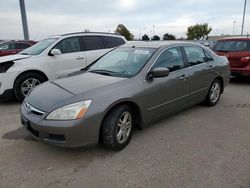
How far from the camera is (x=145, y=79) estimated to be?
3.79m

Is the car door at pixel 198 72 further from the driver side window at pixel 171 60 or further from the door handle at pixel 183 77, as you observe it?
the driver side window at pixel 171 60

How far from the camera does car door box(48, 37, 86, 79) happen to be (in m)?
6.28

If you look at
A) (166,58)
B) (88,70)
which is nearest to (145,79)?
(166,58)

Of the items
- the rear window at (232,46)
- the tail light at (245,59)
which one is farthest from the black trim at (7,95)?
the rear window at (232,46)

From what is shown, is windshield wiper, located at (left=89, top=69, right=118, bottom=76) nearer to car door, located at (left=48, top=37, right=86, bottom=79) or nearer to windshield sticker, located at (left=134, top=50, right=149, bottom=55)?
windshield sticker, located at (left=134, top=50, right=149, bottom=55)

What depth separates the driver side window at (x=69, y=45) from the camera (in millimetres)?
6520

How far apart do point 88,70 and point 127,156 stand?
5.88 ft

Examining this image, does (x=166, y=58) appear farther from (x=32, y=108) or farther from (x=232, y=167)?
(x=32, y=108)

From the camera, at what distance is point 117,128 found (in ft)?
11.0

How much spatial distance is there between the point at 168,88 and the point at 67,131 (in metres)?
1.93

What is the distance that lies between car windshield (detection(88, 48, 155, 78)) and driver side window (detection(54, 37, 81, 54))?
224 centimetres

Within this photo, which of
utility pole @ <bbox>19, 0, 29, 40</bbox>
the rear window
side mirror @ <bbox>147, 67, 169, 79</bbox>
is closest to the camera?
side mirror @ <bbox>147, 67, 169, 79</bbox>

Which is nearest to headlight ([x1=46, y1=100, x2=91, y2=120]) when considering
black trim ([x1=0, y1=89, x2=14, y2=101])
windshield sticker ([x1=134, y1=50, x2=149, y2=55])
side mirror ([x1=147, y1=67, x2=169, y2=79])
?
side mirror ([x1=147, y1=67, x2=169, y2=79])

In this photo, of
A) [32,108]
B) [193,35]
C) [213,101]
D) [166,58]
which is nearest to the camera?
[32,108]
